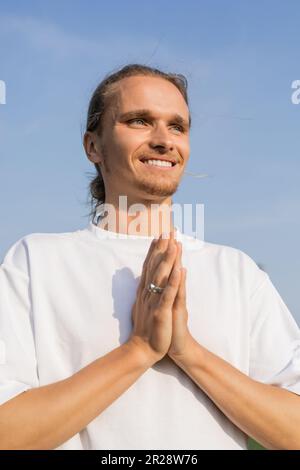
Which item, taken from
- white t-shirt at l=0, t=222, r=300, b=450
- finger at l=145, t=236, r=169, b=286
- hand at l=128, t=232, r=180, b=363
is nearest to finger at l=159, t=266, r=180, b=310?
hand at l=128, t=232, r=180, b=363

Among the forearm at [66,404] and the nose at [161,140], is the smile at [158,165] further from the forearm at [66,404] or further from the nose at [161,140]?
the forearm at [66,404]

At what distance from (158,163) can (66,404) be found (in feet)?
4.20

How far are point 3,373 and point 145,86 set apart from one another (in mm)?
1665

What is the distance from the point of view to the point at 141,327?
9.92ft

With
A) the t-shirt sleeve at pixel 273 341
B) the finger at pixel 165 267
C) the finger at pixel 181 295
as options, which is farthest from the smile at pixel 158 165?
the t-shirt sleeve at pixel 273 341

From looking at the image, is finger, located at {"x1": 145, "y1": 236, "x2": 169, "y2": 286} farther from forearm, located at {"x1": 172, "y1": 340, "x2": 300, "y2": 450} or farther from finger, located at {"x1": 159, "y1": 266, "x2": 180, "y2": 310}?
forearm, located at {"x1": 172, "y1": 340, "x2": 300, "y2": 450}

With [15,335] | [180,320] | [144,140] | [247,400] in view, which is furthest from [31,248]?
[247,400]

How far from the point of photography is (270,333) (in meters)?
3.45

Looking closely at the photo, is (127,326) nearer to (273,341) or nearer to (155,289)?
(155,289)

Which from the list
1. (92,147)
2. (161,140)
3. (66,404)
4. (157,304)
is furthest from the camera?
(92,147)

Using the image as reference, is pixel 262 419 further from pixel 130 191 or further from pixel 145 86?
pixel 145 86

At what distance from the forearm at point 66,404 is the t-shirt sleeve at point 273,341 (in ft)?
2.38

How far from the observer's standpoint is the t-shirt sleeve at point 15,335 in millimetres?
2994
